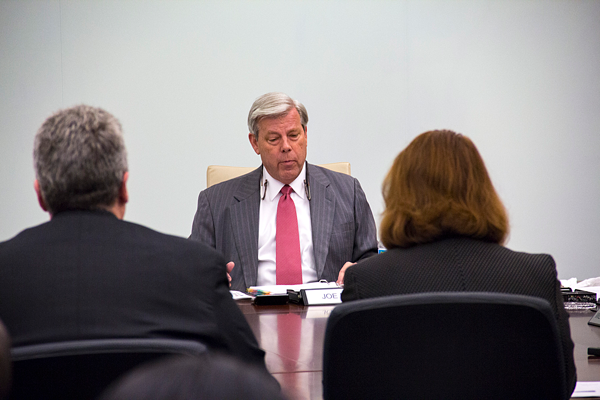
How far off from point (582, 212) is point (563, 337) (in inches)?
151

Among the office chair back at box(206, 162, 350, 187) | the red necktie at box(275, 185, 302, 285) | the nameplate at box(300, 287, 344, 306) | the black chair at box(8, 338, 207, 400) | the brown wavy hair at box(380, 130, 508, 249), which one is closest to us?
the black chair at box(8, 338, 207, 400)

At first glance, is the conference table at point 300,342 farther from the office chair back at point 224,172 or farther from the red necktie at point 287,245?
the office chair back at point 224,172

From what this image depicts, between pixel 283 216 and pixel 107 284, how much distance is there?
1.79m

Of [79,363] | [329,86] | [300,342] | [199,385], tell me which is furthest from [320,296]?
[329,86]

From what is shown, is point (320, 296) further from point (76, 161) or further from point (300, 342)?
point (76, 161)

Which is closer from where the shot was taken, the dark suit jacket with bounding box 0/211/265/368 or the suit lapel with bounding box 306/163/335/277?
the dark suit jacket with bounding box 0/211/265/368

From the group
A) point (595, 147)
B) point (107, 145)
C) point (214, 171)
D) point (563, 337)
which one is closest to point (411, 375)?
point (563, 337)

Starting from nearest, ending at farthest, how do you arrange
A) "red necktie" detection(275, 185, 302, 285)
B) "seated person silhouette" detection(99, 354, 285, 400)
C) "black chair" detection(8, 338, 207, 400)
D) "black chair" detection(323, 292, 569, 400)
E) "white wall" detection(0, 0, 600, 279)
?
1. "seated person silhouette" detection(99, 354, 285, 400)
2. "black chair" detection(8, 338, 207, 400)
3. "black chair" detection(323, 292, 569, 400)
4. "red necktie" detection(275, 185, 302, 285)
5. "white wall" detection(0, 0, 600, 279)

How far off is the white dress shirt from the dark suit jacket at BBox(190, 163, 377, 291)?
4 cm

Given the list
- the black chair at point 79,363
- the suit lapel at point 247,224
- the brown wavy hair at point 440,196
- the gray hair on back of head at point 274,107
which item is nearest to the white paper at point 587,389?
the brown wavy hair at point 440,196

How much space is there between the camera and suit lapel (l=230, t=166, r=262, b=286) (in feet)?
8.86

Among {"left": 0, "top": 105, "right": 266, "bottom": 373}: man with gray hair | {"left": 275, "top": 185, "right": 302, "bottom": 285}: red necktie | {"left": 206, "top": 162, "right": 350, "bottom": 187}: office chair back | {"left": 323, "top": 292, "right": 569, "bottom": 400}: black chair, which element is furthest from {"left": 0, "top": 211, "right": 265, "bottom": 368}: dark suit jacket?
{"left": 206, "top": 162, "right": 350, "bottom": 187}: office chair back

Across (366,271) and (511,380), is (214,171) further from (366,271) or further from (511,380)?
(511,380)

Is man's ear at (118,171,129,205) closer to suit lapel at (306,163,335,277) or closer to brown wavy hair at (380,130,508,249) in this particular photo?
brown wavy hair at (380,130,508,249)
